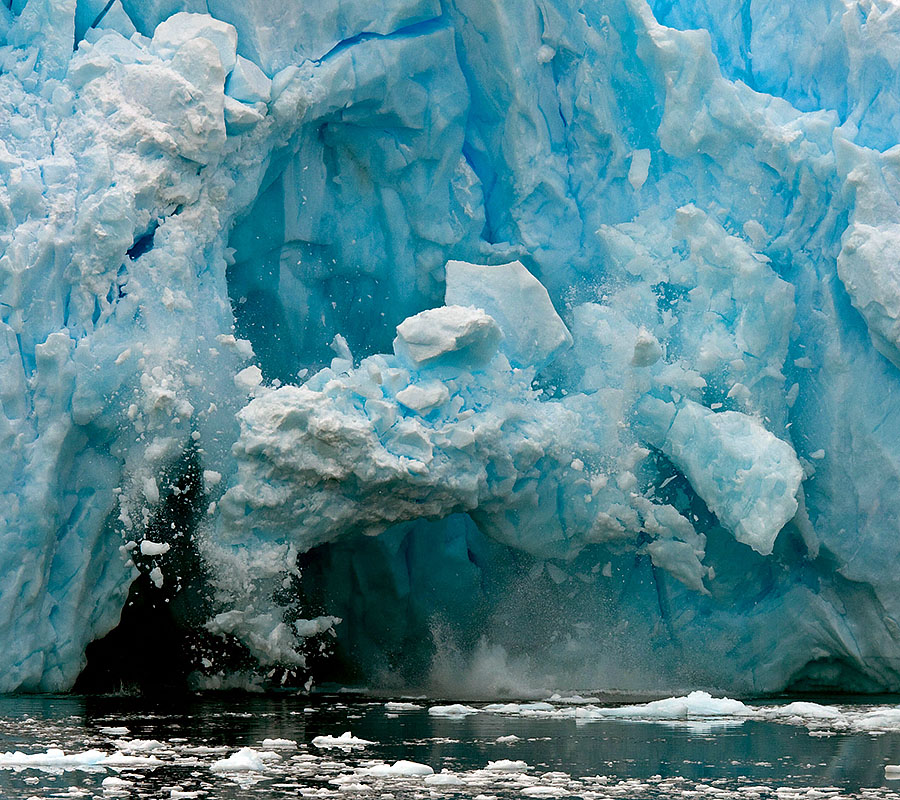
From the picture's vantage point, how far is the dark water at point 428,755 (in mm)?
3695

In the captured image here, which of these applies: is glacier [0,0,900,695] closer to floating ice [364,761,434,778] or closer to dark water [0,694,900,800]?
dark water [0,694,900,800]

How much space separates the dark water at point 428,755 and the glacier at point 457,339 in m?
1.48

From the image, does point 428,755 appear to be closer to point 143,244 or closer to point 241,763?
point 241,763

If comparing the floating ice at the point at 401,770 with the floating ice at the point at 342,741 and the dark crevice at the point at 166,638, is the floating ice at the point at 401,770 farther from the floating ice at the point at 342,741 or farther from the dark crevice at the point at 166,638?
the dark crevice at the point at 166,638

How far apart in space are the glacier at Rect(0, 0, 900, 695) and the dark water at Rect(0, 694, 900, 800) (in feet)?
4.85

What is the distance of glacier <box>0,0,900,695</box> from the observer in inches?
283

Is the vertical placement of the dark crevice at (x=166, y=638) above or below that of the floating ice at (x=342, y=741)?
above

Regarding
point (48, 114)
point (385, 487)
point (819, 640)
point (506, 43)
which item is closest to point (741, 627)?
point (819, 640)

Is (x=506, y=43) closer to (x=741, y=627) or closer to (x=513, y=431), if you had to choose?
(x=513, y=431)

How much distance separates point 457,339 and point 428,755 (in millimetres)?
3411

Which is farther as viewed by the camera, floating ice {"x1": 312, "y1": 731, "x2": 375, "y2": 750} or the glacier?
the glacier

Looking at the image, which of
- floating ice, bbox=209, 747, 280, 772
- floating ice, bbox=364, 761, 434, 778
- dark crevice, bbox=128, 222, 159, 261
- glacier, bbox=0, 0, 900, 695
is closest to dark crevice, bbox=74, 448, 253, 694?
glacier, bbox=0, 0, 900, 695

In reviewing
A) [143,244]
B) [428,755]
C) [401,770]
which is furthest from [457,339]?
[401,770]

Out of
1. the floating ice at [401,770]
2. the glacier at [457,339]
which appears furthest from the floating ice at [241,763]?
the glacier at [457,339]
